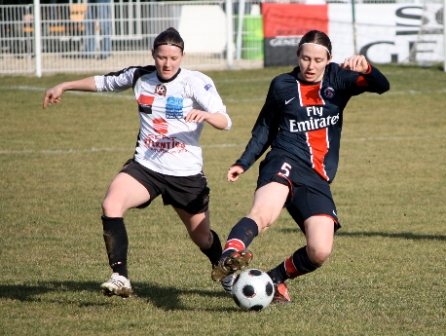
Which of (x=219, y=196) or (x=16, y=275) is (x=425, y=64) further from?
(x=16, y=275)

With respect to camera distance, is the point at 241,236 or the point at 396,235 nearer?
the point at 241,236

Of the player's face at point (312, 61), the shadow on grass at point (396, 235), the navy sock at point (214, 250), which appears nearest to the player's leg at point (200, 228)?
the navy sock at point (214, 250)

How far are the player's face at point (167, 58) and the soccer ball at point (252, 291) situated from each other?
60.1 inches

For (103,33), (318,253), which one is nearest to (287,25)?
(103,33)

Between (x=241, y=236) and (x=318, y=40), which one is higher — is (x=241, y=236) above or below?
below

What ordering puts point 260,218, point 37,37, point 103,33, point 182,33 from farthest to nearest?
1. point 182,33
2. point 103,33
3. point 37,37
4. point 260,218

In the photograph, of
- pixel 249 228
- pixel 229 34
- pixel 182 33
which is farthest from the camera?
pixel 229 34

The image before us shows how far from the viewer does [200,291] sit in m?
6.21

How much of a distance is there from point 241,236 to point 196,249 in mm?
2631

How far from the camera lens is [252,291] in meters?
5.30

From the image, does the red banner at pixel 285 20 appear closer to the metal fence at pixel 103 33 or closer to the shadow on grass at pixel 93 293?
the metal fence at pixel 103 33

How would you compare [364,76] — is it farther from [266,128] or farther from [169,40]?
[169,40]

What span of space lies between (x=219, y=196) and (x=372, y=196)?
188 cm

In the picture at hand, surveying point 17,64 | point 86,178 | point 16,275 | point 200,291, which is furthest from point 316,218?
point 17,64
